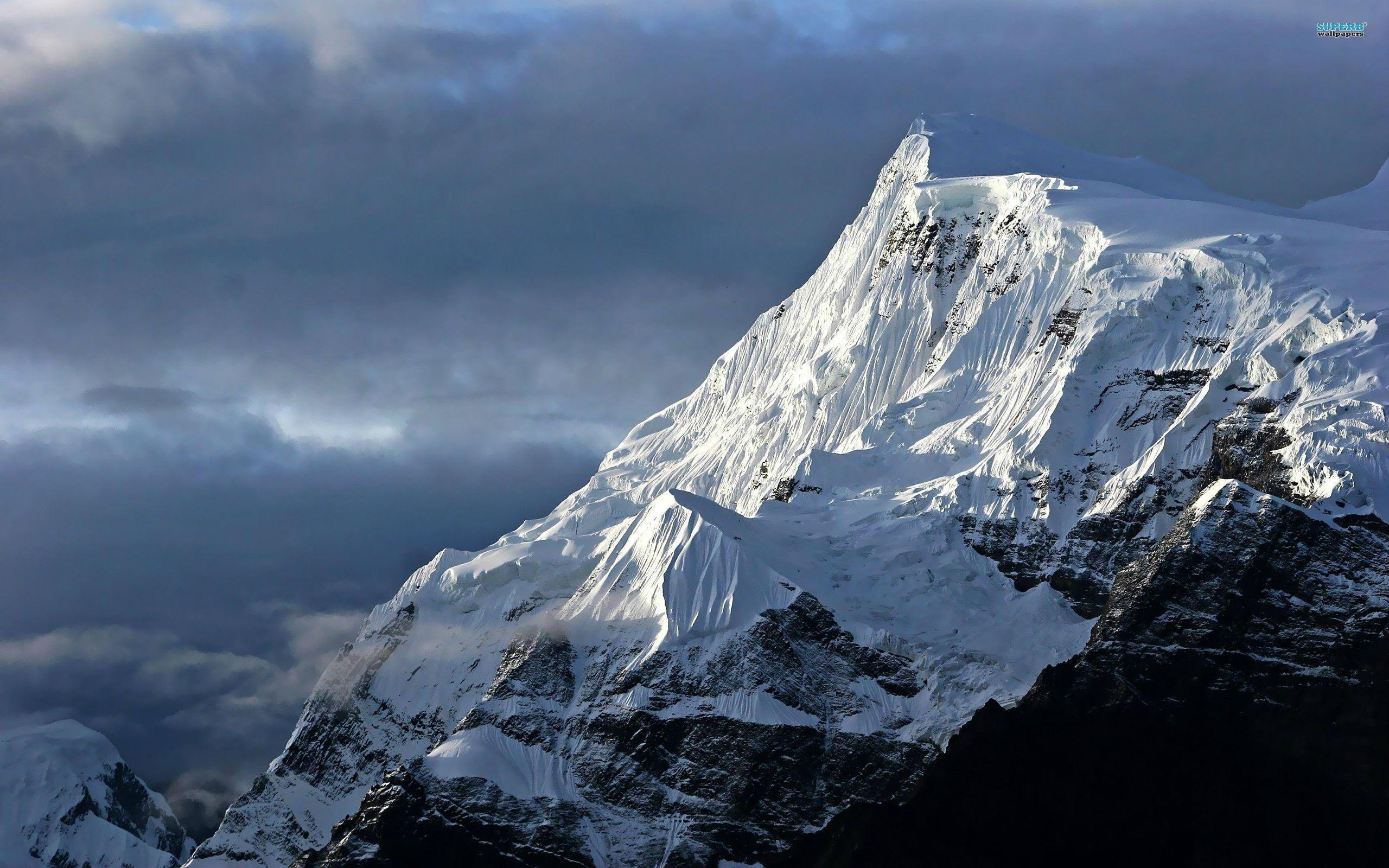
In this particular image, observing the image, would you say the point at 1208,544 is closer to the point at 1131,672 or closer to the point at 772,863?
the point at 1131,672

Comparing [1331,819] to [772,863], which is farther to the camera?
[772,863]

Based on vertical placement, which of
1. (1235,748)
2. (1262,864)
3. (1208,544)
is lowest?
(1262,864)

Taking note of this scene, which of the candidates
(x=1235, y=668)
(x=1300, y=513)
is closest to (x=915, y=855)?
(x=1235, y=668)

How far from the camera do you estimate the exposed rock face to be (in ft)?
588

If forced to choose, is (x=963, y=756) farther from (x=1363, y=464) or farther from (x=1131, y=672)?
(x=1363, y=464)

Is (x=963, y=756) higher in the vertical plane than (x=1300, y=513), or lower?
lower

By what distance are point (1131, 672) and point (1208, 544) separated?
15229 millimetres

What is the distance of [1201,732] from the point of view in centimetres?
18625

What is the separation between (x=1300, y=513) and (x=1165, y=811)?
32733 millimetres

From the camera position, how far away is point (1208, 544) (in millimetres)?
192000

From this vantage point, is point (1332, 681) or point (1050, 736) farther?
point (1050, 736)

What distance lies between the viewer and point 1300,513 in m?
189

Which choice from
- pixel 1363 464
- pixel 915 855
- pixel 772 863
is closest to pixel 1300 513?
pixel 1363 464

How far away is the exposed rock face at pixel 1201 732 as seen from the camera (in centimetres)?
17925
